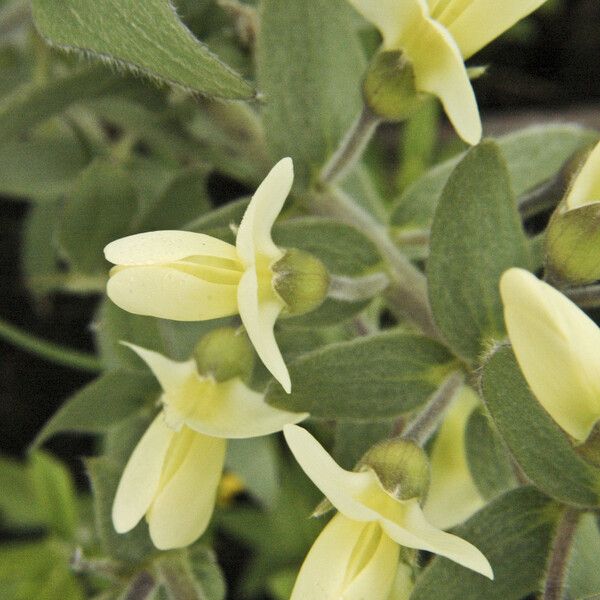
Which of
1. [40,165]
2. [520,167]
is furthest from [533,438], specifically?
[40,165]

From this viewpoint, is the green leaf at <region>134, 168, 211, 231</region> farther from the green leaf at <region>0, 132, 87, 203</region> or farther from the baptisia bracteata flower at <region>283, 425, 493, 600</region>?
the baptisia bracteata flower at <region>283, 425, 493, 600</region>

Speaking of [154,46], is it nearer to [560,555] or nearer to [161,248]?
[161,248]

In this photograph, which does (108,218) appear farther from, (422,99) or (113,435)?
(422,99)

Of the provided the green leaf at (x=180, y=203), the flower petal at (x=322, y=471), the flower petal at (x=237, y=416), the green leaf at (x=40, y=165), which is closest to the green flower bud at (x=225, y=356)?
the flower petal at (x=237, y=416)

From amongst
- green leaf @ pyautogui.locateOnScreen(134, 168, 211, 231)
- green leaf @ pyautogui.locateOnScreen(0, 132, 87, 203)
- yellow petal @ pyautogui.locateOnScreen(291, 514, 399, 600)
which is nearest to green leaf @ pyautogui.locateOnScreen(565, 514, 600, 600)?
yellow petal @ pyautogui.locateOnScreen(291, 514, 399, 600)

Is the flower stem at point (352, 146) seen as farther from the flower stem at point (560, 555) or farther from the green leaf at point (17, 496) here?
the green leaf at point (17, 496)
